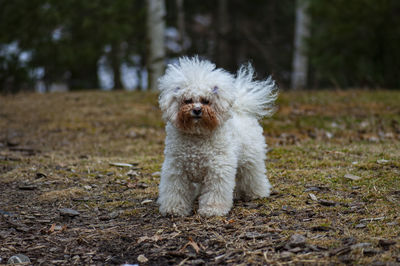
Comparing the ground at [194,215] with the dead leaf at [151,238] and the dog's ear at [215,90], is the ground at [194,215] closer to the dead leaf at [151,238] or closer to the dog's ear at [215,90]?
the dead leaf at [151,238]

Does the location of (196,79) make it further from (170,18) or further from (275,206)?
(170,18)

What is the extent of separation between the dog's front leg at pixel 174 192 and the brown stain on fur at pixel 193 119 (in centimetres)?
44

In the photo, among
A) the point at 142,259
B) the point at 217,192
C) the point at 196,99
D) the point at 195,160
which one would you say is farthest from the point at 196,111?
the point at 142,259

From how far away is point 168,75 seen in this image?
459 cm

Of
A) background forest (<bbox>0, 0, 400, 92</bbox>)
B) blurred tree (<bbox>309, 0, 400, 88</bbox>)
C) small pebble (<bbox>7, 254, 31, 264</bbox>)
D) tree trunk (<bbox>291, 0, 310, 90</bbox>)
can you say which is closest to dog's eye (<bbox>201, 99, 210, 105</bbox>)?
small pebble (<bbox>7, 254, 31, 264</bbox>)

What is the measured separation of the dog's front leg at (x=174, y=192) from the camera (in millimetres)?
4523

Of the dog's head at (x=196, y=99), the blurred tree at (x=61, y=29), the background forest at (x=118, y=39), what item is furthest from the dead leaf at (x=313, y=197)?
the blurred tree at (x=61, y=29)

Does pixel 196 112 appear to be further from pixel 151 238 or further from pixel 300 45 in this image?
pixel 300 45

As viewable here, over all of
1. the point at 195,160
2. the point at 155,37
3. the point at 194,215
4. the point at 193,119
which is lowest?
the point at 194,215

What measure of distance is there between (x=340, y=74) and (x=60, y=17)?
8773 mm

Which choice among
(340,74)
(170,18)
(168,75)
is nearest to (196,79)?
(168,75)

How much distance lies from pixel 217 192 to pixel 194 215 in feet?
1.06

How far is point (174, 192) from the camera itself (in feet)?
14.9

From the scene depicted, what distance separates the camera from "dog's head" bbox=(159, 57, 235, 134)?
14.1ft
